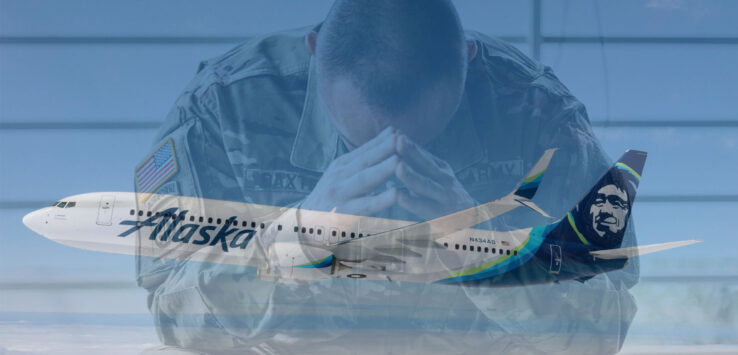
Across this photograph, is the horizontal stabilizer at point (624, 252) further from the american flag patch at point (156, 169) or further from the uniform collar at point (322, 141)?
the american flag patch at point (156, 169)

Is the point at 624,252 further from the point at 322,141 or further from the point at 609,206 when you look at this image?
the point at 322,141

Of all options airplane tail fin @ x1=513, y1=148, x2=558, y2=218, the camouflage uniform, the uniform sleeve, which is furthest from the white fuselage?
airplane tail fin @ x1=513, y1=148, x2=558, y2=218

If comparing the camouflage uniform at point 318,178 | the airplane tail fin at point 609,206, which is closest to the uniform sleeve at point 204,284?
the camouflage uniform at point 318,178

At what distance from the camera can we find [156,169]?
11.9 meters

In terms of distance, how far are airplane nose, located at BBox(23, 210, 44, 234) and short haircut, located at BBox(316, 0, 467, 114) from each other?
6.80 m

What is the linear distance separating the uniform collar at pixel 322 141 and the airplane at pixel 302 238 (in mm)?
1204

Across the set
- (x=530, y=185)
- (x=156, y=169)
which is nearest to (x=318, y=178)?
(x=156, y=169)

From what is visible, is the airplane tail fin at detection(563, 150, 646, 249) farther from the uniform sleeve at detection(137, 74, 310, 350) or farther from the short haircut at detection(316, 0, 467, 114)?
the uniform sleeve at detection(137, 74, 310, 350)

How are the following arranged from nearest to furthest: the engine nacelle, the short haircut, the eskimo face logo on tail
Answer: the engine nacelle, the short haircut, the eskimo face logo on tail

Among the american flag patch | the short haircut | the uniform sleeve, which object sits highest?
the short haircut

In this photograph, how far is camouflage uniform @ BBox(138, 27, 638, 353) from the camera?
11.7m

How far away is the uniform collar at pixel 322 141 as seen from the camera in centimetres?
1209

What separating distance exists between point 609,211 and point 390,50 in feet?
22.3

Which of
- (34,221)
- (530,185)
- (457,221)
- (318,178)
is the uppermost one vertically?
(318,178)
